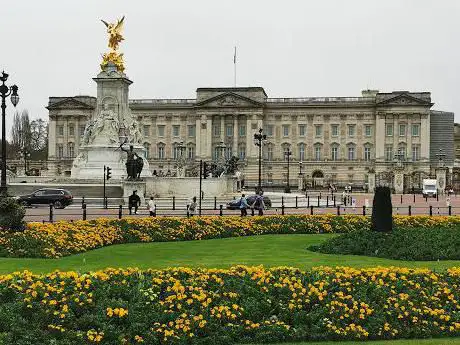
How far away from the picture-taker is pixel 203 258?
19625 millimetres

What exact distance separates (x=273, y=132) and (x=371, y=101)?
18.3 meters

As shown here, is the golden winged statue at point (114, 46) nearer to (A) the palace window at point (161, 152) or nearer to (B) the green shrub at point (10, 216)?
(B) the green shrub at point (10, 216)

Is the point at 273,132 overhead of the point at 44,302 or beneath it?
overhead

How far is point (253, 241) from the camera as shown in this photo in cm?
2545

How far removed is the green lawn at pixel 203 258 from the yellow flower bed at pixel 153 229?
66 cm

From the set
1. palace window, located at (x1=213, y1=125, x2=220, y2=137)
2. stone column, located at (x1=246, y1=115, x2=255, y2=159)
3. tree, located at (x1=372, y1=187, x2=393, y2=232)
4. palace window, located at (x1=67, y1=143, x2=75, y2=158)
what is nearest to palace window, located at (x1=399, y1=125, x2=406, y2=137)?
stone column, located at (x1=246, y1=115, x2=255, y2=159)

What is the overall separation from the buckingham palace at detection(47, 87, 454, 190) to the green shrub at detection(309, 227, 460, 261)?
335ft

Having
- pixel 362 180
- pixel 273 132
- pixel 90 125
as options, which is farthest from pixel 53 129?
pixel 90 125

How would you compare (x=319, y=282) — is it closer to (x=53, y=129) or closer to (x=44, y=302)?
(x=44, y=302)

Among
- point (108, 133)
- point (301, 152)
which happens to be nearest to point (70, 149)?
point (301, 152)

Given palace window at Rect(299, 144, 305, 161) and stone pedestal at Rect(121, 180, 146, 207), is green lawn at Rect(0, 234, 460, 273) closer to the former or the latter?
stone pedestal at Rect(121, 180, 146, 207)

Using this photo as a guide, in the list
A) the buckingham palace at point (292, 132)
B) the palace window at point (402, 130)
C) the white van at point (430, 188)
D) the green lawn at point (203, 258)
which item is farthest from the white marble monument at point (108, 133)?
the palace window at point (402, 130)

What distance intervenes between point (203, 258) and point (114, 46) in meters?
50.2

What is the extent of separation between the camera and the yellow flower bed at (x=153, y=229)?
68.7 ft
